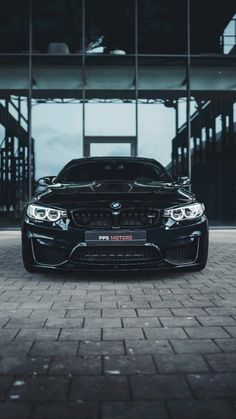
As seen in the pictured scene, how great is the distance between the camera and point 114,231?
4922 millimetres

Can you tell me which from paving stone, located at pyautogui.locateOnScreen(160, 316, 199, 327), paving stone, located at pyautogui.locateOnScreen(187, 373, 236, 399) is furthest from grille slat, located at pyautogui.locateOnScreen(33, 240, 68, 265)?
paving stone, located at pyautogui.locateOnScreen(187, 373, 236, 399)

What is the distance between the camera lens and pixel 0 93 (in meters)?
12.8

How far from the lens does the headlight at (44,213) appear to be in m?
5.04

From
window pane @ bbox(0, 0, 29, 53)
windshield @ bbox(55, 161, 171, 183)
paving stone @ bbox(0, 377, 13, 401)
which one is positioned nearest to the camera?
paving stone @ bbox(0, 377, 13, 401)

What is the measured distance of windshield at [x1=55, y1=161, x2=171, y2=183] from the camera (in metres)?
6.34

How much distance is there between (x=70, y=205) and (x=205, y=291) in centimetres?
162

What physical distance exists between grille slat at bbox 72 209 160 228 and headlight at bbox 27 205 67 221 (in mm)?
161

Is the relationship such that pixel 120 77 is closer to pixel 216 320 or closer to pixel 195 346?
pixel 216 320

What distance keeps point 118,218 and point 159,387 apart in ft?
9.19

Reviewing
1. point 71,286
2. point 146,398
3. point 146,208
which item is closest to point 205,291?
point 146,208

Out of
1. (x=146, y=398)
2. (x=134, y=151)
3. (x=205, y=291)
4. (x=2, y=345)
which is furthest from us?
(x=134, y=151)

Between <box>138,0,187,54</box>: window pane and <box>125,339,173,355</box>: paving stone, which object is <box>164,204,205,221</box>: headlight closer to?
<box>125,339,173,355</box>: paving stone

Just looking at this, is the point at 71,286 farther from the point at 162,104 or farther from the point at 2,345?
the point at 162,104

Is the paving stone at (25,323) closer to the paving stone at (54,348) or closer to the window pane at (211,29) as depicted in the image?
the paving stone at (54,348)
